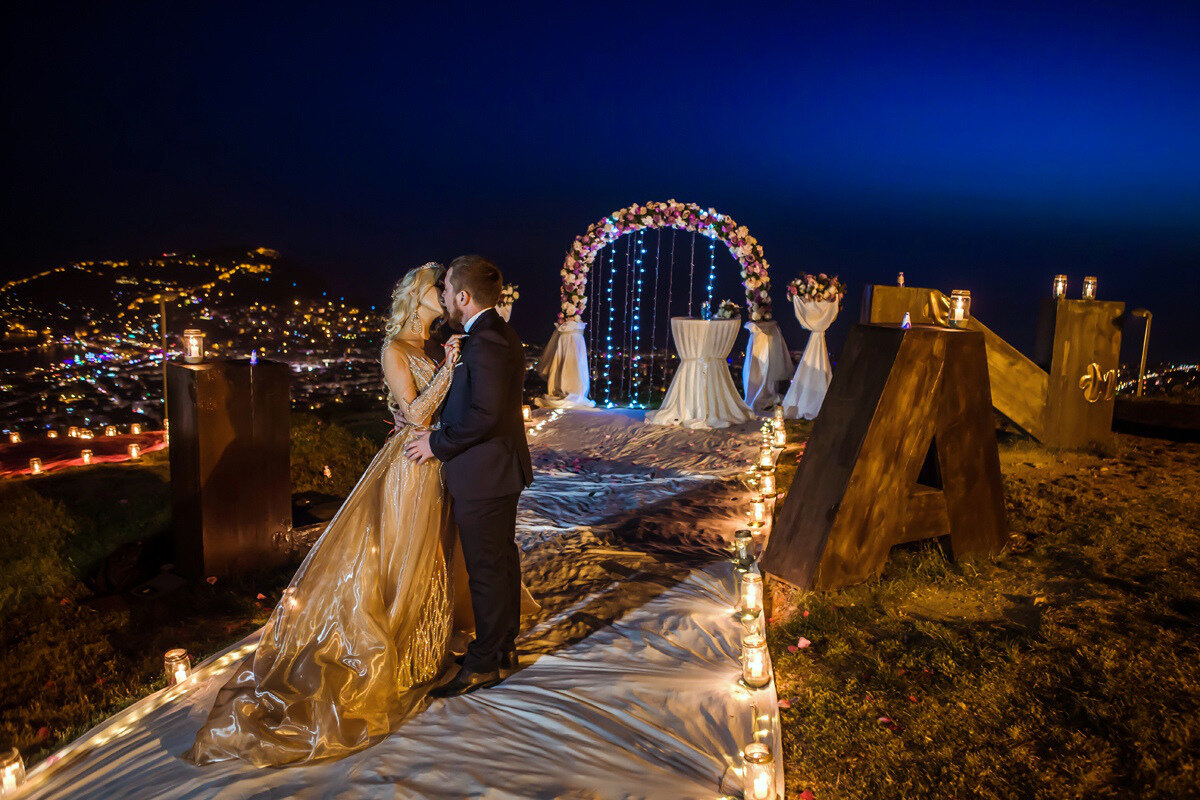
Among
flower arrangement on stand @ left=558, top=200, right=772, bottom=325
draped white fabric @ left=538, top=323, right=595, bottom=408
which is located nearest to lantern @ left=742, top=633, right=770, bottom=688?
draped white fabric @ left=538, top=323, right=595, bottom=408

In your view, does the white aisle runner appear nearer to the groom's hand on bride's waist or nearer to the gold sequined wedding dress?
the gold sequined wedding dress

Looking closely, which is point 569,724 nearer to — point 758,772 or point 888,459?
point 758,772

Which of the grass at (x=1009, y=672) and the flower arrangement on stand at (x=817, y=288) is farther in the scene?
the flower arrangement on stand at (x=817, y=288)

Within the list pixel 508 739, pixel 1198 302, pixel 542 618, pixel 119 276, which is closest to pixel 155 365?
pixel 119 276

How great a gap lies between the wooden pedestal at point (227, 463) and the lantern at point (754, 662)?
135 inches

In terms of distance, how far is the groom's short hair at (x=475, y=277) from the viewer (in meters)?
3.13

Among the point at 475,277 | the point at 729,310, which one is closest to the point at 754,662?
the point at 475,277

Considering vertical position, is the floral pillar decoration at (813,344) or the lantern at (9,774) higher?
the floral pillar decoration at (813,344)

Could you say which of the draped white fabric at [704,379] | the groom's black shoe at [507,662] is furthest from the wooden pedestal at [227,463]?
the draped white fabric at [704,379]

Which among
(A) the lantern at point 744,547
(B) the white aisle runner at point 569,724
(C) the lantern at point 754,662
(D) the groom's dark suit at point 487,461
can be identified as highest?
(D) the groom's dark suit at point 487,461

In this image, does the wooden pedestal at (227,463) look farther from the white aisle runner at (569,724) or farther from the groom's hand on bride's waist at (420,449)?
the groom's hand on bride's waist at (420,449)

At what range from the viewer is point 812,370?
11359mm

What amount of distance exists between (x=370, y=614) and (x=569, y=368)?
9.46 meters

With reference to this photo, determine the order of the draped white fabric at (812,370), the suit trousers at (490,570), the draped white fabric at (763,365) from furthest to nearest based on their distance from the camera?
the draped white fabric at (763,365)
the draped white fabric at (812,370)
the suit trousers at (490,570)
